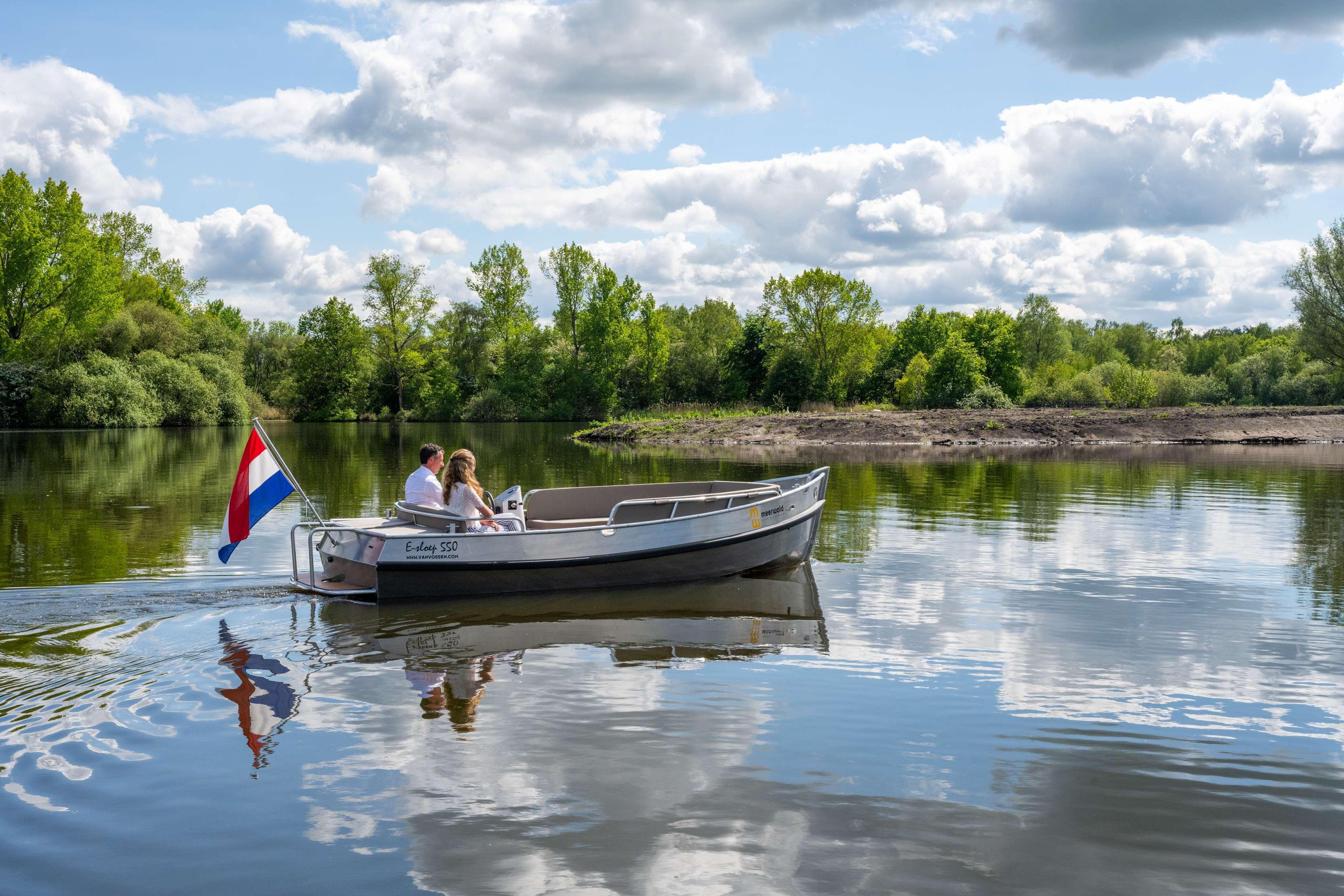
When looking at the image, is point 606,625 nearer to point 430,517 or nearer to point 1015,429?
point 430,517

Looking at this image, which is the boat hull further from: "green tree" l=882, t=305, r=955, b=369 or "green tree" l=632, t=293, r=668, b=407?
"green tree" l=632, t=293, r=668, b=407

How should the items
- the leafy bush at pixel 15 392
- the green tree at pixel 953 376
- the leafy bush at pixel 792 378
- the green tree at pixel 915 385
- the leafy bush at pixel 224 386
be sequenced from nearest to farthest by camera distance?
the leafy bush at pixel 15 392 < the green tree at pixel 953 376 < the green tree at pixel 915 385 < the leafy bush at pixel 224 386 < the leafy bush at pixel 792 378

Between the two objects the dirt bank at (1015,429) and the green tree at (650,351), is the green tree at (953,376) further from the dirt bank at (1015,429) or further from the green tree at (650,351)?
the green tree at (650,351)

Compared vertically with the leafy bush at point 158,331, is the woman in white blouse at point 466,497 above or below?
below

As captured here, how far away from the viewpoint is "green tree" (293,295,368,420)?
8888 cm

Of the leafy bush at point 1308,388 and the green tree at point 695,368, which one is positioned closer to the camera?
the leafy bush at point 1308,388

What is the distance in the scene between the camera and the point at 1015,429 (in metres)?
48.2

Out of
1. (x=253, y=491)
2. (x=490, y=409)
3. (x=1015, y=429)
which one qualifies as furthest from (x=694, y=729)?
(x=490, y=409)

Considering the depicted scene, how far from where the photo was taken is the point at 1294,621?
10.3 m

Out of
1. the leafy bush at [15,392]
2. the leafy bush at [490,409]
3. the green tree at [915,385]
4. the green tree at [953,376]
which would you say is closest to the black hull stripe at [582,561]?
the green tree at [953,376]

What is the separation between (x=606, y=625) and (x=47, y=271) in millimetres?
64524

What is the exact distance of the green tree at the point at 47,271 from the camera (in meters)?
58.5

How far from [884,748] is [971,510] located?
1441 centimetres

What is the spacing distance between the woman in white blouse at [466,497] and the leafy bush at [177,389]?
59.5 meters
